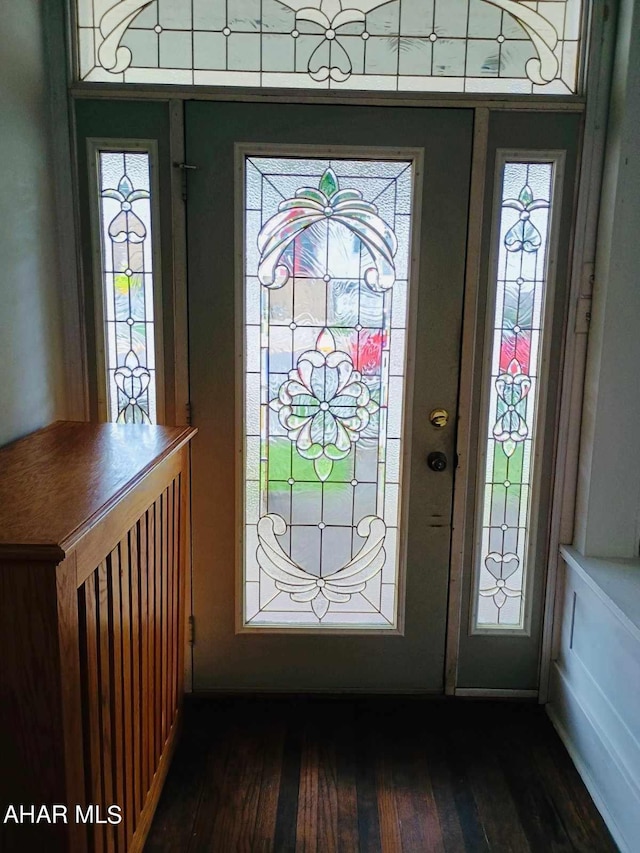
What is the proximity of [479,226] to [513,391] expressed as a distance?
1.89ft

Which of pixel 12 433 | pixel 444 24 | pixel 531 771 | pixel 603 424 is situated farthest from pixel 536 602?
pixel 444 24

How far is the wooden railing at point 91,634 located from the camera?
94 centimetres

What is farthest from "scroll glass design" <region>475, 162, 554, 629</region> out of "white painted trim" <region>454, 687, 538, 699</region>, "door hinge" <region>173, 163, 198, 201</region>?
"door hinge" <region>173, 163, 198, 201</region>

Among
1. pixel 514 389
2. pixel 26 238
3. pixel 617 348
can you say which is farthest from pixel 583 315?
pixel 26 238

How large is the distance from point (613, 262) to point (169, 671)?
1894 millimetres

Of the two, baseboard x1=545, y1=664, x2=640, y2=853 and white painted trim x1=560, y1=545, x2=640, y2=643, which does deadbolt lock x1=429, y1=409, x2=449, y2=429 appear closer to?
white painted trim x1=560, y1=545, x2=640, y2=643

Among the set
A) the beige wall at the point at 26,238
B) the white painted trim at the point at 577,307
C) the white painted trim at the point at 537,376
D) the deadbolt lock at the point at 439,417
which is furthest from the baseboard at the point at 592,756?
the beige wall at the point at 26,238

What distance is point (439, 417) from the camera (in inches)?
79.2

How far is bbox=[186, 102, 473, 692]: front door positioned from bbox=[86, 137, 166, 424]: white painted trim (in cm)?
11

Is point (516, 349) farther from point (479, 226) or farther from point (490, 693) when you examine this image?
point (490, 693)

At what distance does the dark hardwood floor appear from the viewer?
63.0 inches

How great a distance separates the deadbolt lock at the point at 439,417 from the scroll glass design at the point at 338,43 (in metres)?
1.06

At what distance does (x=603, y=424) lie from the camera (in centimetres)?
191

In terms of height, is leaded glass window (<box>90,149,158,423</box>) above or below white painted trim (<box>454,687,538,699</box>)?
above
